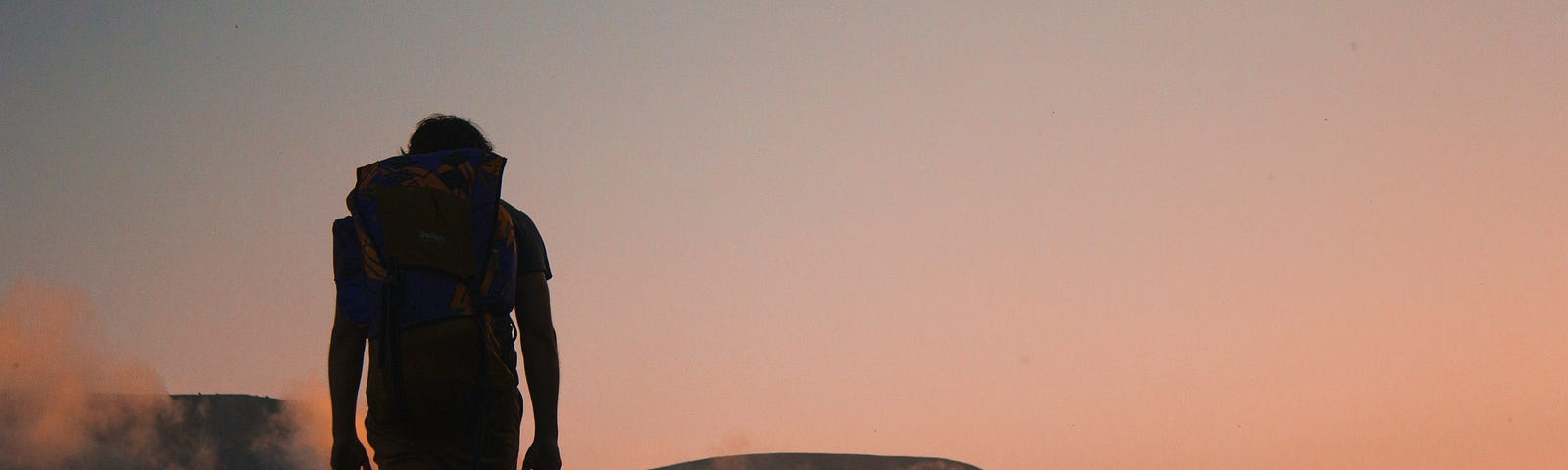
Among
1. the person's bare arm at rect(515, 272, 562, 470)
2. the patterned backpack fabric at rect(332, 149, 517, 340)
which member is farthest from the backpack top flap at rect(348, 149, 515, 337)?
the person's bare arm at rect(515, 272, 562, 470)

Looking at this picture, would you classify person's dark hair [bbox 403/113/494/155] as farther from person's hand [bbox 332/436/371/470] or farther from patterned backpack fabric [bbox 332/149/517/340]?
person's hand [bbox 332/436/371/470]

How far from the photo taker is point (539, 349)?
19.7ft

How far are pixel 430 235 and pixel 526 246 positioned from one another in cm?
48

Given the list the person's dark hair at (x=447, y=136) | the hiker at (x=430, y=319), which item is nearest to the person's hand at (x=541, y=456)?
the hiker at (x=430, y=319)

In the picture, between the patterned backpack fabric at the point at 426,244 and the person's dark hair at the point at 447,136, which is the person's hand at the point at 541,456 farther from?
the person's dark hair at the point at 447,136

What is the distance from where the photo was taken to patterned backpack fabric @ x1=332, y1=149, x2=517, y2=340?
5.58 m

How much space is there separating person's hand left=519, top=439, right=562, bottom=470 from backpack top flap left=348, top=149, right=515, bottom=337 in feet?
1.64

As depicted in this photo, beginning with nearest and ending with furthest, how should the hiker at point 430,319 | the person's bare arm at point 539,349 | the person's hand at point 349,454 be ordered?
the hiker at point 430,319 → the person's hand at point 349,454 → the person's bare arm at point 539,349

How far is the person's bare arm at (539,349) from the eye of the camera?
595 cm

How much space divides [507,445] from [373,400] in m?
0.50

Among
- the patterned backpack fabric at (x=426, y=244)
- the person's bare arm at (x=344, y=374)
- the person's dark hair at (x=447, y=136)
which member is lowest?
the person's bare arm at (x=344, y=374)

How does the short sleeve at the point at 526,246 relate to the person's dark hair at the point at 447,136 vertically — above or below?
below

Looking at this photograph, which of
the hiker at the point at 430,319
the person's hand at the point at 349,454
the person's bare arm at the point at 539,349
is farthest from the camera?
the person's bare arm at the point at 539,349

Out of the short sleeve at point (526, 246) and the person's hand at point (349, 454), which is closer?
the person's hand at point (349, 454)
